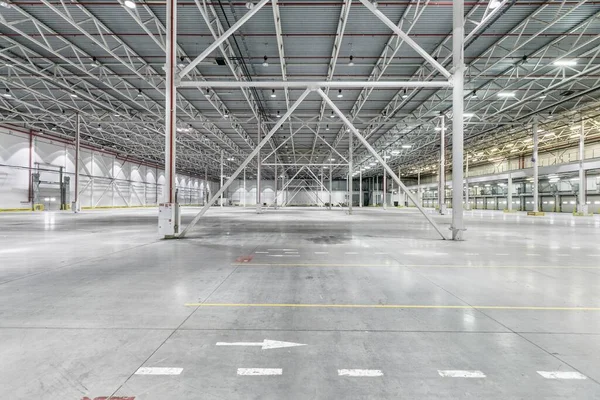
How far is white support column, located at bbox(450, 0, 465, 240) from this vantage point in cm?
1083

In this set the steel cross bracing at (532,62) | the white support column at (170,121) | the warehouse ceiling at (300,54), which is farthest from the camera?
the steel cross bracing at (532,62)

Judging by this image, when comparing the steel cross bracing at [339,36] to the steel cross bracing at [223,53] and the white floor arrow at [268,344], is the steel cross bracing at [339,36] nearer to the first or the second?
the steel cross bracing at [223,53]

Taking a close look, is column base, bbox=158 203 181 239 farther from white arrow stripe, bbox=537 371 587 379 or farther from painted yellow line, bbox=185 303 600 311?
white arrow stripe, bbox=537 371 587 379

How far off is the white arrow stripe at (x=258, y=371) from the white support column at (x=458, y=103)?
10195 millimetres

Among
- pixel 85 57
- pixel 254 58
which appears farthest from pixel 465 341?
pixel 85 57

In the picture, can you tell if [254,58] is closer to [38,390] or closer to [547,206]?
[38,390]

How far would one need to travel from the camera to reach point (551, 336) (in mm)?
3252

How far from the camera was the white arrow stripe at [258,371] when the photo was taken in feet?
8.25

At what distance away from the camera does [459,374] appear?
8.29ft

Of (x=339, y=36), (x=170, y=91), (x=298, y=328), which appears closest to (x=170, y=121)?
(x=170, y=91)

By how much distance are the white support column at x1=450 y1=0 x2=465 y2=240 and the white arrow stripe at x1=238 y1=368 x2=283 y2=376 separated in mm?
10195

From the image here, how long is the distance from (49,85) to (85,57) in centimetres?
718

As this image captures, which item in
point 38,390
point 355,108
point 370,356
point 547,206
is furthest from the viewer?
point 547,206

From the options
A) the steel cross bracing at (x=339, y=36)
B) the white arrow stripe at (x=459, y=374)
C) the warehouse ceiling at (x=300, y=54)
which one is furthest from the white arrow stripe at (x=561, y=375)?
the warehouse ceiling at (x=300, y=54)
